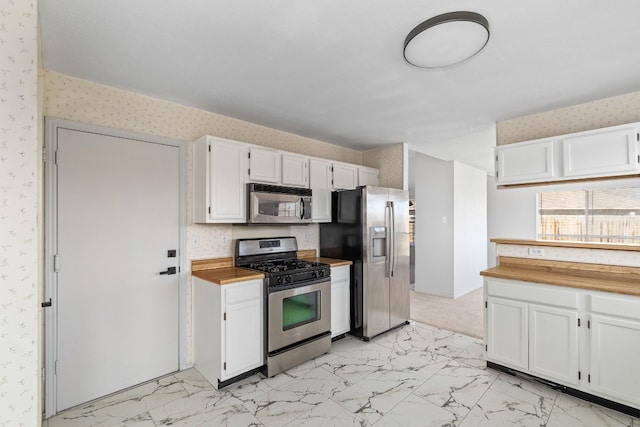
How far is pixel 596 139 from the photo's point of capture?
2.71 meters

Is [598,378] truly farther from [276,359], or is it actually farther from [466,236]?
[466,236]

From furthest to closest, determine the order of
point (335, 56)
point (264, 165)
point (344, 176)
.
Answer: point (344, 176)
point (264, 165)
point (335, 56)

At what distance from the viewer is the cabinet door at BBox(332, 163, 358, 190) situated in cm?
401

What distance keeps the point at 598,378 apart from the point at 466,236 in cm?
361

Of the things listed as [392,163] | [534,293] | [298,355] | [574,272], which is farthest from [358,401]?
[392,163]

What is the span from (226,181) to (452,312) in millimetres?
3872

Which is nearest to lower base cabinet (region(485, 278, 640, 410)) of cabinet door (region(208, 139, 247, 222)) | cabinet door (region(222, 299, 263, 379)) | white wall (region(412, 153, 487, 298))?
cabinet door (region(222, 299, 263, 379))

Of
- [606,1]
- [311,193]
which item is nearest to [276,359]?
[311,193]

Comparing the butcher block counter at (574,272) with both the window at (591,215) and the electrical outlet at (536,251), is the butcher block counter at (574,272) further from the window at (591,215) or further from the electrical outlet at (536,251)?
the window at (591,215)

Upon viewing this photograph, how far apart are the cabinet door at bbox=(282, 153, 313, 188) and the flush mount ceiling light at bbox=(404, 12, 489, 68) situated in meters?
1.79

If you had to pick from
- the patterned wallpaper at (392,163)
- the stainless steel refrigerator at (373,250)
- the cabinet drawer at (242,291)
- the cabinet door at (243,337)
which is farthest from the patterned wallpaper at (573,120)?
the cabinet door at (243,337)

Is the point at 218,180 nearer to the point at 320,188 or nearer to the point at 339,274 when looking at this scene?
the point at 320,188

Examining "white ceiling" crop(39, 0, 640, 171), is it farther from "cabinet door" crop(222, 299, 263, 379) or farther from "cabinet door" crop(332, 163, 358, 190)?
"cabinet door" crop(222, 299, 263, 379)

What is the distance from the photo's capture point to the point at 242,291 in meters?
2.68
